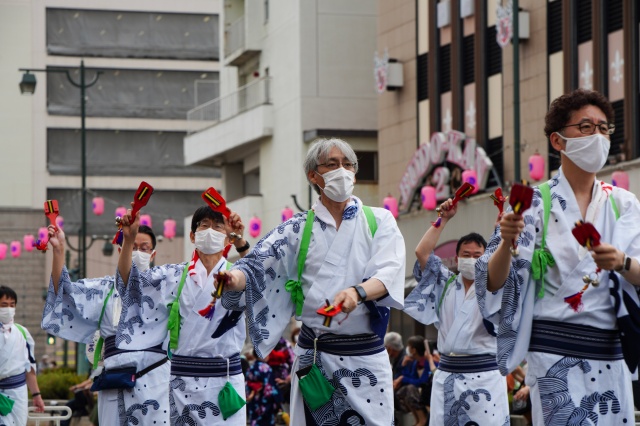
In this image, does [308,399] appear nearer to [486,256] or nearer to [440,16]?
[486,256]

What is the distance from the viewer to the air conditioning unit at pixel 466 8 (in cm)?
2931

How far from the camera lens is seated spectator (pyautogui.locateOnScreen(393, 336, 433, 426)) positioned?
17.9 m

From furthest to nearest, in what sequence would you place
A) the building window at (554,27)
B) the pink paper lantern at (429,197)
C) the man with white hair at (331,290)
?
the pink paper lantern at (429,197) → the building window at (554,27) → the man with white hair at (331,290)

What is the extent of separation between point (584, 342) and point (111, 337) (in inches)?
238

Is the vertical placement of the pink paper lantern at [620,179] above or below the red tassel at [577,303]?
above

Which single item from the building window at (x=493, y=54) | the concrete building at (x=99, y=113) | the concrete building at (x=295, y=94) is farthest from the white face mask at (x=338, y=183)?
the concrete building at (x=99, y=113)

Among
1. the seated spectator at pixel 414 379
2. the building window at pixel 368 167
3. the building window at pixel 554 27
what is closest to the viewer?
the seated spectator at pixel 414 379

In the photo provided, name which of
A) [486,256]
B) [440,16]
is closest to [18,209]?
[440,16]

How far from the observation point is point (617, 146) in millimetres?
24031

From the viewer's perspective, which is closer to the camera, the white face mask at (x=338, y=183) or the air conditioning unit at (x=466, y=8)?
the white face mask at (x=338, y=183)

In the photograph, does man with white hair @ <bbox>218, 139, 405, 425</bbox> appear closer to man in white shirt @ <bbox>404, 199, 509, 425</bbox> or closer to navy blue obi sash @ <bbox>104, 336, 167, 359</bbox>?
man in white shirt @ <bbox>404, 199, 509, 425</bbox>

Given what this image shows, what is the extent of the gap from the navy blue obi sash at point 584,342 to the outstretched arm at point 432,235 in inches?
104

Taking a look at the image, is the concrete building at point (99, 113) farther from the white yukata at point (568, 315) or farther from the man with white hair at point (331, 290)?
the white yukata at point (568, 315)

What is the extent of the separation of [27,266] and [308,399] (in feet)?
173
